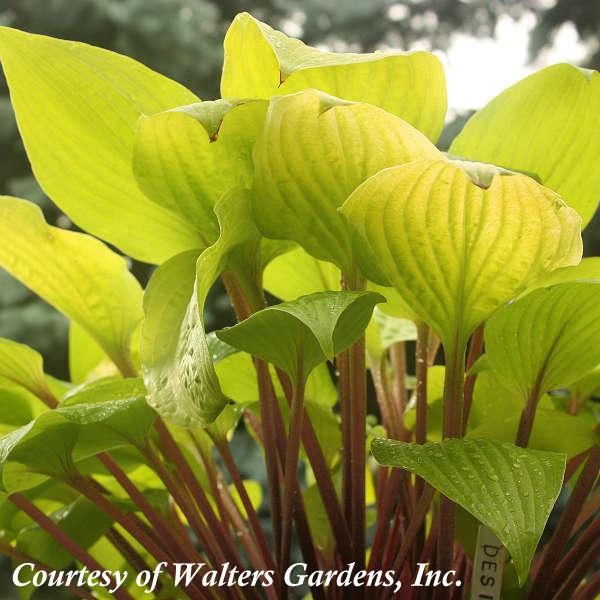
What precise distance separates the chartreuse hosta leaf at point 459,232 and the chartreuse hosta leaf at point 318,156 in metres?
0.02

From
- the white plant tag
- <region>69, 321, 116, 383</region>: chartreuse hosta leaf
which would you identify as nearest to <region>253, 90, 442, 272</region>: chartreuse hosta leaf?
the white plant tag

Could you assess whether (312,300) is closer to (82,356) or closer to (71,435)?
(71,435)

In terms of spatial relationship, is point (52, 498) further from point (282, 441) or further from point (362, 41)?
point (362, 41)

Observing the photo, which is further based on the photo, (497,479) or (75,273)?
(75,273)

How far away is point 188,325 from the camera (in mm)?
228

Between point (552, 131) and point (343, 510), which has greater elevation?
point (552, 131)

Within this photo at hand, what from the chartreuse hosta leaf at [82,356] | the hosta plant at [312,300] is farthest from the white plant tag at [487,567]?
the chartreuse hosta leaf at [82,356]

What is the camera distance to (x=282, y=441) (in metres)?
0.32

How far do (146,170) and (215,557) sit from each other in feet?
0.49

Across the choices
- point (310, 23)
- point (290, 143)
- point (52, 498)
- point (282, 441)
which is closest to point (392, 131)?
point (290, 143)

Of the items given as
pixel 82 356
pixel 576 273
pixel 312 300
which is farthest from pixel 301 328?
pixel 82 356

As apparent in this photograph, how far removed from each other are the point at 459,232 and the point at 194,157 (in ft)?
0.32

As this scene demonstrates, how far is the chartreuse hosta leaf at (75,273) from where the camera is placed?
1.08 ft

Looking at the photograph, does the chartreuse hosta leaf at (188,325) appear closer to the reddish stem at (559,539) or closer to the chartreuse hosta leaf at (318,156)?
the chartreuse hosta leaf at (318,156)
